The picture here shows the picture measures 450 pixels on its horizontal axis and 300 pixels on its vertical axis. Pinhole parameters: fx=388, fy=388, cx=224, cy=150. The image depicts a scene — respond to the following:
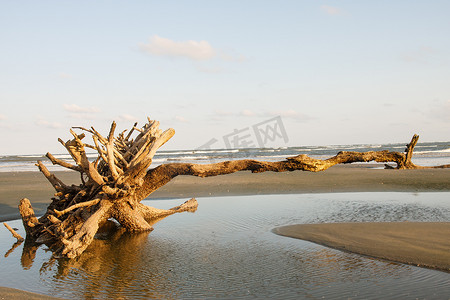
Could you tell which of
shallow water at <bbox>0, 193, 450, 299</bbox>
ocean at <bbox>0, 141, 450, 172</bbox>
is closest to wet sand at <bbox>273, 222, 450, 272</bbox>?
shallow water at <bbox>0, 193, 450, 299</bbox>

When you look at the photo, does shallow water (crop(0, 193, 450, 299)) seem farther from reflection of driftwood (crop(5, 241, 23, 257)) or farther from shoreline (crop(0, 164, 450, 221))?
shoreline (crop(0, 164, 450, 221))

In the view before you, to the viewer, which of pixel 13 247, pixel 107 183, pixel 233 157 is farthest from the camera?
pixel 233 157

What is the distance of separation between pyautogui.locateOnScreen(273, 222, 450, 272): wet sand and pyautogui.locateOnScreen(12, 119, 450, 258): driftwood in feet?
4.82

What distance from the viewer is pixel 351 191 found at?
14.4 meters

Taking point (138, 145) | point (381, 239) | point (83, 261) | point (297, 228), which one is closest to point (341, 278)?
point (381, 239)

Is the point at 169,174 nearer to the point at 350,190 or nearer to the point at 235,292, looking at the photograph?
the point at 235,292

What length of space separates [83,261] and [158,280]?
1.80 metres

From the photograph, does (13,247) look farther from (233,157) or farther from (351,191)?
(233,157)

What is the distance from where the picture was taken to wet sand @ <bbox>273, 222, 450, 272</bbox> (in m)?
5.86

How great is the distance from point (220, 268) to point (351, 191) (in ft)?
32.4

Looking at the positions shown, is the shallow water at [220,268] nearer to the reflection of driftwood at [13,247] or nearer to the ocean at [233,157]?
the reflection of driftwood at [13,247]

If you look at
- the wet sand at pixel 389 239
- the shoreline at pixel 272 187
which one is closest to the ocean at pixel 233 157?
the shoreline at pixel 272 187

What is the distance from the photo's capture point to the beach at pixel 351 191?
20.5 feet

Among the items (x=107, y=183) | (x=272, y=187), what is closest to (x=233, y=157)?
(x=272, y=187)
